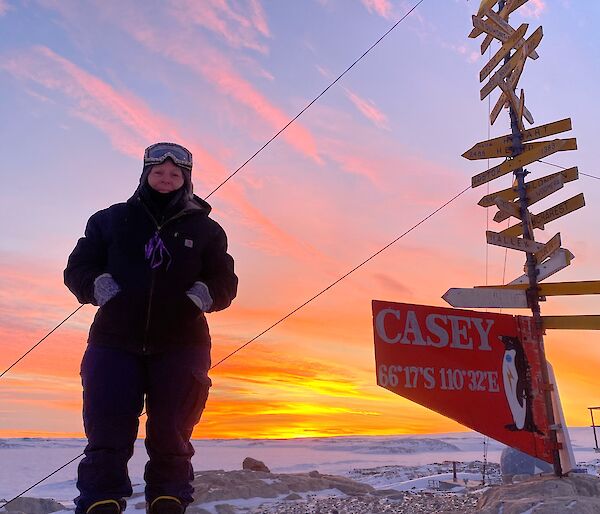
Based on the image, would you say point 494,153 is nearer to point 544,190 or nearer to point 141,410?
point 544,190

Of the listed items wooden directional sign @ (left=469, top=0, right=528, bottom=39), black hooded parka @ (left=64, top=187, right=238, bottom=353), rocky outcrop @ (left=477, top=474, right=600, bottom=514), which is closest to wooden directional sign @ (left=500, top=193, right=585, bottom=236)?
wooden directional sign @ (left=469, top=0, right=528, bottom=39)

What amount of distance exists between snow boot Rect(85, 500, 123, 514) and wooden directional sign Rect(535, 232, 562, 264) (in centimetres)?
566

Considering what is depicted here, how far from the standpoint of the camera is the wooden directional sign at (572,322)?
20.7 ft

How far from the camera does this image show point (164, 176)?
2.90 metres

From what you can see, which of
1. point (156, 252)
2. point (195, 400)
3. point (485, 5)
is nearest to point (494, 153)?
point (485, 5)

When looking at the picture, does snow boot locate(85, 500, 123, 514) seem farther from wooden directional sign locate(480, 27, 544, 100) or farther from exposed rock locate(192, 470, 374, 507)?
exposed rock locate(192, 470, 374, 507)

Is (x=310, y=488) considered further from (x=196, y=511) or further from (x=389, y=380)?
(x=389, y=380)

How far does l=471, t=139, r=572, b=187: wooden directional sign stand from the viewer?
6.68 m

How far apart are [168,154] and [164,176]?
0.42 ft

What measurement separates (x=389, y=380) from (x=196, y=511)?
5097 millimetres

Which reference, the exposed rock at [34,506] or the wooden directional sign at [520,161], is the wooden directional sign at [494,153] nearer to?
the wooden directional sign at [520,161]

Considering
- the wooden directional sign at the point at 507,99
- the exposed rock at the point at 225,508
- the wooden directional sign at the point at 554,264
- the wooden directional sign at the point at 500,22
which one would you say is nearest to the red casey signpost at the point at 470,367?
the wooden directional sign at the point at 554,264

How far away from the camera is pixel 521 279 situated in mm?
6676

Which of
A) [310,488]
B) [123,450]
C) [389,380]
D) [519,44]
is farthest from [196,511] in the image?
[519,44]
